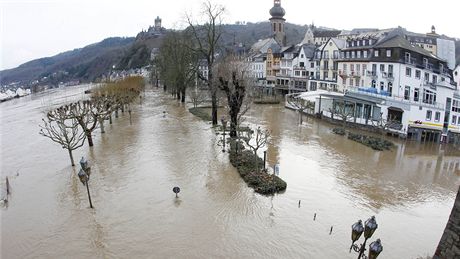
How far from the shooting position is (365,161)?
31.1 metres

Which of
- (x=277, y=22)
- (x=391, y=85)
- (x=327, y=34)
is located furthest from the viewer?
(x=327, y=34)

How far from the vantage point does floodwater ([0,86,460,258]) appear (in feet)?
53.7

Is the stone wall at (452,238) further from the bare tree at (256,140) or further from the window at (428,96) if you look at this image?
the window at (428,96)

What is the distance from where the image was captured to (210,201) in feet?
68.2

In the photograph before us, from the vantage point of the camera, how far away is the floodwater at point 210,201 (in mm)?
16359

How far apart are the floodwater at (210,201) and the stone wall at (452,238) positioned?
19.9 ft

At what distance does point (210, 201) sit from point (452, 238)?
1315 centimetres

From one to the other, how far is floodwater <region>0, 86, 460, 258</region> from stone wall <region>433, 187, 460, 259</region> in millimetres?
6076

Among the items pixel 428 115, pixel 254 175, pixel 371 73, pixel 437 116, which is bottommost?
pixel 254 175

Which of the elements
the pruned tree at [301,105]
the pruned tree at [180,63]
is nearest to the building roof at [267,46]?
the pruned tree at [301,105]

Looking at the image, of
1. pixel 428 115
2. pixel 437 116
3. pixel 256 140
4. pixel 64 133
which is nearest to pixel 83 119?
pixel 64 133

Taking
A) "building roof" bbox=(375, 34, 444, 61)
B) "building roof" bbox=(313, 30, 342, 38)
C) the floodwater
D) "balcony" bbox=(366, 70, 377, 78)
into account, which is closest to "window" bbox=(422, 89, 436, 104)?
"building roof" bbox=(375, 34, 444, 61)

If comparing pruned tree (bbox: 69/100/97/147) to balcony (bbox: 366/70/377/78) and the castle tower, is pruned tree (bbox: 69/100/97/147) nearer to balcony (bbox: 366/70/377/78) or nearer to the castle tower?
balcony (bbox: 366/70/377/78)

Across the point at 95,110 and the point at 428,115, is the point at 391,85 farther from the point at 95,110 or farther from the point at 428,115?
the point at 95,110
